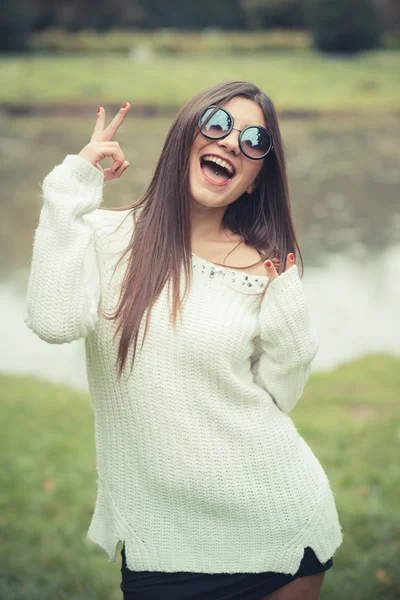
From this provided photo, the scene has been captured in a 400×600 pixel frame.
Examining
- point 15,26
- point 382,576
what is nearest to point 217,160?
point 382,576

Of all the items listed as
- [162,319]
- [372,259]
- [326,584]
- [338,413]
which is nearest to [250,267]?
[162,319]

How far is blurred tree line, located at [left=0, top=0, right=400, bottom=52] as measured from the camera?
19.5m

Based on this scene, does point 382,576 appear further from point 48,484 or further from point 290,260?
point 290,260

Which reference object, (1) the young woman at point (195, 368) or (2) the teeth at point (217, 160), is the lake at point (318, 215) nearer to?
(1) the young woman at point (195, 368)

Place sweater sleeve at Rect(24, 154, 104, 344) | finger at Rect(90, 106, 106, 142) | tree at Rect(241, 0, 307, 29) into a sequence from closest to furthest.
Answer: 1. sweater sleeve at Rect(24, 154, 104, 344)
2. finger at Rect(90, 106, 106, 142)
3. tree at Rect(241, 0, 307, 29)

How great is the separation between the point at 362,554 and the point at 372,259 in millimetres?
5217

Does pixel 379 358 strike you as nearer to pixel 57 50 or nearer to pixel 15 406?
pixel 15 406

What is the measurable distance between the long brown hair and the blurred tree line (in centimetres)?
1899

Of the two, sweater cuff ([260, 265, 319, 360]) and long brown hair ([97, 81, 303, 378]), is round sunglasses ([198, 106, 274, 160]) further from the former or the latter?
sweater cuff ([260, 265, 319, 360])

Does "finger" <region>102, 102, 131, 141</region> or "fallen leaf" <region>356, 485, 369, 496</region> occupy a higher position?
"finger" <region>102, 102, 131, 141</region>

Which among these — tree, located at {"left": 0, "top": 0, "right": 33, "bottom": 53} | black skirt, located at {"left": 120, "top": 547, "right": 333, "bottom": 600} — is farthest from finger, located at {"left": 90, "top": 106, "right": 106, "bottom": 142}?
tree, located at {"left": 0, "top": 0, "right": 33, "bottom": 53}

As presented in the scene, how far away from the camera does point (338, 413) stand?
4152 millimetres

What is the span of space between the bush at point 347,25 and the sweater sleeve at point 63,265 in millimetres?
19309

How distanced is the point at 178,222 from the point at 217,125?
8.4 inches
